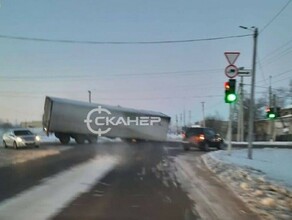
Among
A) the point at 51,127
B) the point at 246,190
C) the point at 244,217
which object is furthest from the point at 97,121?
the point at 244,217

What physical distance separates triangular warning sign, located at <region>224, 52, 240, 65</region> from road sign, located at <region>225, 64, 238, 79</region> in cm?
25

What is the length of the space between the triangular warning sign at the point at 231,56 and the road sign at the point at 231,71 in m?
0.25

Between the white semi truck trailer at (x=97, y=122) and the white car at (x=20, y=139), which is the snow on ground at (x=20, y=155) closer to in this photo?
the white car at (x=20, y=139)

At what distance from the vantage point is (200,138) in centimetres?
3609

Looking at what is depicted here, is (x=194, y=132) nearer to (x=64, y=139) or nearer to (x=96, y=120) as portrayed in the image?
(x=96, y=120)

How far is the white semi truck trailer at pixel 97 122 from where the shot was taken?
42.8 meters

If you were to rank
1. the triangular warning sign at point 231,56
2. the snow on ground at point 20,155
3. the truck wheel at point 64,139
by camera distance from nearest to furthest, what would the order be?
the snow on ground at point 20,155, the triangular warning sign at point 231,56, the truck wheel at point 64,139

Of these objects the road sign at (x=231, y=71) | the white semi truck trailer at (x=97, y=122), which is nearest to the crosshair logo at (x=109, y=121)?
the white semi truck trailer at (x=97, y=122)

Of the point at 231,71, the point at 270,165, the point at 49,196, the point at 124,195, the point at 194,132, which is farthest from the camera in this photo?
the point at 194,132

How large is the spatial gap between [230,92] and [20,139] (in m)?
18.0

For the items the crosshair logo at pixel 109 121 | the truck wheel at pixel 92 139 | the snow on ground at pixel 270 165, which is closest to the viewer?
the snow on ground at pixel 270 165

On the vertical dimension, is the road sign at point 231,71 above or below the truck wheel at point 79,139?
above

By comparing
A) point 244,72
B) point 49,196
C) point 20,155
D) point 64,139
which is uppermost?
point 244,72

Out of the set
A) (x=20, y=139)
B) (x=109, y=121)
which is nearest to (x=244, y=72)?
(x=20, y=139)
